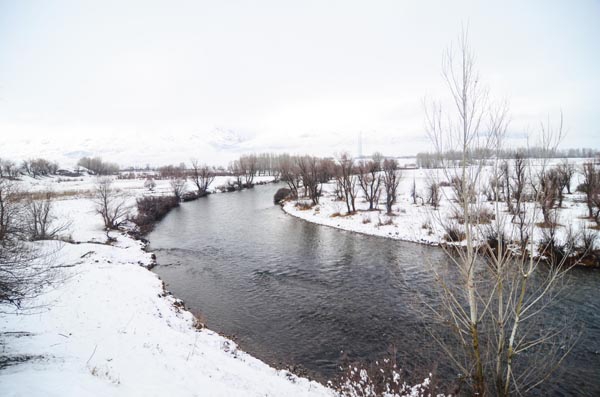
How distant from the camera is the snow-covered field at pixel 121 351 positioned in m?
6.59

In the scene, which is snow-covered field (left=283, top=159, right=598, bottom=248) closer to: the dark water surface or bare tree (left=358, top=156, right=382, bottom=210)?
bare tree (left=358, top=156, right=382, bottom=210)

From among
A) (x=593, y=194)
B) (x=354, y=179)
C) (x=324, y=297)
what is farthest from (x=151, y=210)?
(x=593, y=194)

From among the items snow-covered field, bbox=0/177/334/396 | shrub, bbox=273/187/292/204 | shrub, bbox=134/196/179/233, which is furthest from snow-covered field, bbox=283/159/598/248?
shrub, bbox=134/196/179/233

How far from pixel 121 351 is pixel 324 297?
1030 cm

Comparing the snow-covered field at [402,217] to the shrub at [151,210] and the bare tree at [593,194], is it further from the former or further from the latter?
the shrub at [151,210]

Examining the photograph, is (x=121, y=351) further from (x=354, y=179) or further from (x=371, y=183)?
(x=371, y=183)

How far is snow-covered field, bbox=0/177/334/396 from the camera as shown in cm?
659

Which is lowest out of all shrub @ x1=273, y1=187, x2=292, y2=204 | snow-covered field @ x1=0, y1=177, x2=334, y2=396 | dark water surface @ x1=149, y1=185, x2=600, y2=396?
dark water surface @ x1=149, y1=185, x2=600, y2=396

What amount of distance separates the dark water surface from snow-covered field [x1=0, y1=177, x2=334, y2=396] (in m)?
1.73

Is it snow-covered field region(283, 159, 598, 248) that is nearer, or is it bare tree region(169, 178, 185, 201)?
snow-covered field region(283, 159, 598, 248)

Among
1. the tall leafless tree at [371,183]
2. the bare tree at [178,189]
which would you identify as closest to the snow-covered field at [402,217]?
the tall leafless tree at [371,183]

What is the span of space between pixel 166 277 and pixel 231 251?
6.52 meters

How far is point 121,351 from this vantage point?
916 cm

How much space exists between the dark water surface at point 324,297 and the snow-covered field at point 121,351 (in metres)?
1.73
